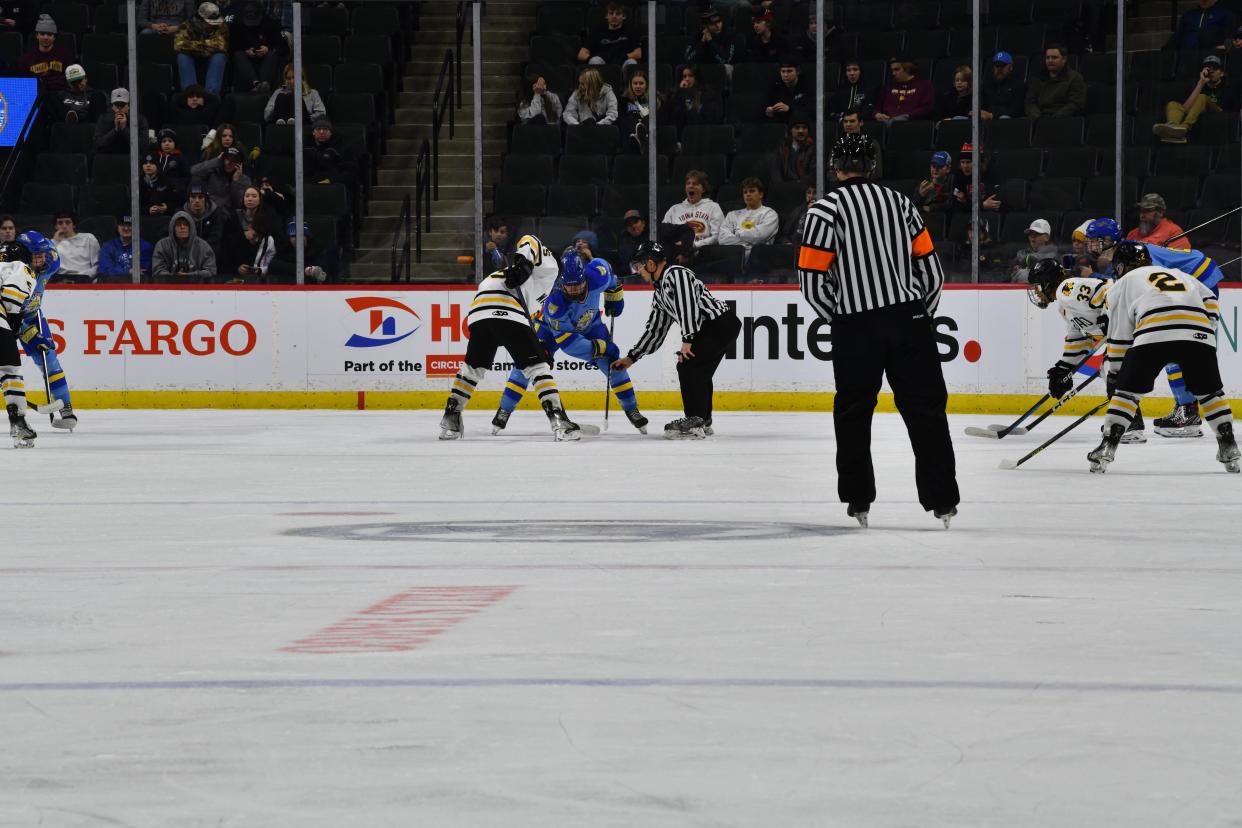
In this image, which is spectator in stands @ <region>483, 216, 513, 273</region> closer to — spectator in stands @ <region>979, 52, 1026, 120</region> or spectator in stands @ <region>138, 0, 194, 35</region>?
spectator in stands @ <region>138, 0, 194, 35</region>

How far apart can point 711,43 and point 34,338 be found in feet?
19.7

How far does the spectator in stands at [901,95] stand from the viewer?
14.7m

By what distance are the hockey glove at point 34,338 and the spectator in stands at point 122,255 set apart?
2624 millimetres

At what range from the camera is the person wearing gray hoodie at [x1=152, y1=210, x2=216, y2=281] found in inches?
587

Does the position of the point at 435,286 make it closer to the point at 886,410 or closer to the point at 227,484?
the point at 886,410

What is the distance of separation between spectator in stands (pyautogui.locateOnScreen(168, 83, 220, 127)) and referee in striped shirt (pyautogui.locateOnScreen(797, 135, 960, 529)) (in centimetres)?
991

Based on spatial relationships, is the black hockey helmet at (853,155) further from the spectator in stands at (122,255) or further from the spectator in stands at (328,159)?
the spectator in stands at (122,255)

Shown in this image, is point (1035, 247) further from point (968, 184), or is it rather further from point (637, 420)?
point (637, 420)

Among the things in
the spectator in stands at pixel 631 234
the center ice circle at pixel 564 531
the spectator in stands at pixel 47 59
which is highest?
the spectator in stands at pixel 47 59

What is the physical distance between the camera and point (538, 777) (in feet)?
9.05

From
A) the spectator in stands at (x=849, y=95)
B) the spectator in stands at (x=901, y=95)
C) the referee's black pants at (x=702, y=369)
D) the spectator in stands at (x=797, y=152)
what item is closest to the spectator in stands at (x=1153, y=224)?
the spectator in stands at (x=901, y=95)

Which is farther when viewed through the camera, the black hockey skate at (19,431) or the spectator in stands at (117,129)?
the spectator in stands at (117,129)

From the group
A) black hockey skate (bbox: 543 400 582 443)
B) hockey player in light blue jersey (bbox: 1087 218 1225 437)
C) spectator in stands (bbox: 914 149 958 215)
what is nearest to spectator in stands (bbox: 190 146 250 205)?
black hockey skate (bbox: 543 400 582 443)

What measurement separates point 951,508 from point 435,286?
9111 millimetres
